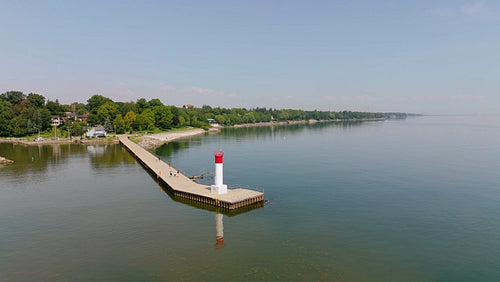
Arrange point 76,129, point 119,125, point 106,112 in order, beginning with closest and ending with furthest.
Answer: point 76,129, point 119,125, point 106,112

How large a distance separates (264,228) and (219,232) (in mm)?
5471

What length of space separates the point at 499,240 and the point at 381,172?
3635 cm

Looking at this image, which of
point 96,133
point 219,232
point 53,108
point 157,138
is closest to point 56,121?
point 53,108

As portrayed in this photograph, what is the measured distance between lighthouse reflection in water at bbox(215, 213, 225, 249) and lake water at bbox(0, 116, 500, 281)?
488mm

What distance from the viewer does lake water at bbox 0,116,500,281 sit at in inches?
1085

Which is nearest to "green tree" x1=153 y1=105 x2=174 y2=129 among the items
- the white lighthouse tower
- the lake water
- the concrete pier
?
the lake water

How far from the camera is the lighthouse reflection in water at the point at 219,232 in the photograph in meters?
32.5

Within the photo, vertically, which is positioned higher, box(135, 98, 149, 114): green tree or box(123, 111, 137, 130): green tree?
box(135, 98, 149, 114): green tree

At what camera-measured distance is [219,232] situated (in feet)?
117

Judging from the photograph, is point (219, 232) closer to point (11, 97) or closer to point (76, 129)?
point (76, 129)

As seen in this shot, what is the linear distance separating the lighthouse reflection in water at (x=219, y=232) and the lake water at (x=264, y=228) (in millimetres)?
488

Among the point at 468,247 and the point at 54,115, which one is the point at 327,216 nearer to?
Answer: the point at 468,247

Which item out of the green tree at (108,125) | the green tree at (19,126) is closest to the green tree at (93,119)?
the green tree at (108,125)

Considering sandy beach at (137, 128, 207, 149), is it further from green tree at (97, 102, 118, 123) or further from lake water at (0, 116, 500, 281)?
lake water at (0, 116, 500, 281)
